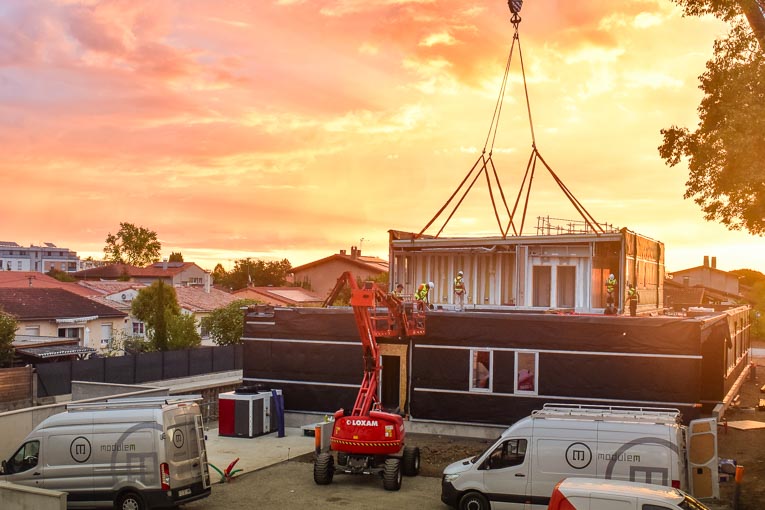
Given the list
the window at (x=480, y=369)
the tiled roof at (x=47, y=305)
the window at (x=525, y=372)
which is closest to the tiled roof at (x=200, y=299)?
the tiled roof at (x=47, y=305)

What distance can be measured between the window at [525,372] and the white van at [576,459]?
29.2 feet

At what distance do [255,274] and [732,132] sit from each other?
9454 centimetres

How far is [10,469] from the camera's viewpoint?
16500 mm

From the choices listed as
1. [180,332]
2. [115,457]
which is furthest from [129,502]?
[180,332]

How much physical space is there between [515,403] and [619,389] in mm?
3328

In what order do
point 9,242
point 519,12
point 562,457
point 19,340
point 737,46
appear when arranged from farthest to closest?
point 9,242
point 19,340
point 519,12
point 737,46
point 562,457

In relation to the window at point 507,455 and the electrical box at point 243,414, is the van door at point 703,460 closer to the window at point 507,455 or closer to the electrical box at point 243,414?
the window at point 507,455

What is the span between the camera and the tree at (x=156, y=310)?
47.6 meters

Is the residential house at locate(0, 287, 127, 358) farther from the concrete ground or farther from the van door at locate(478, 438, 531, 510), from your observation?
the van door at locate(478, 438, 531, 510)

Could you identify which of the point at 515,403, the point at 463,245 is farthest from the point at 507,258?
the point at 515,403

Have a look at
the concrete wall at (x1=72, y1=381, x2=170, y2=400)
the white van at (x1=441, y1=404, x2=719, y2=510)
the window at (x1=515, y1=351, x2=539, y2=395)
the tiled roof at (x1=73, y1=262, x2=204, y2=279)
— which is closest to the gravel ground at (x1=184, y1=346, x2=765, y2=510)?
the white van at (x1=441, y1=404, x2=719, y2=510)

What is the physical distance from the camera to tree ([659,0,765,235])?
18891 millimetres

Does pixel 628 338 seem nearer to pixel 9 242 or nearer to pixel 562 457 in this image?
pixel 562 457

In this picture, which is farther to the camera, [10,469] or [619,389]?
[619,389]
